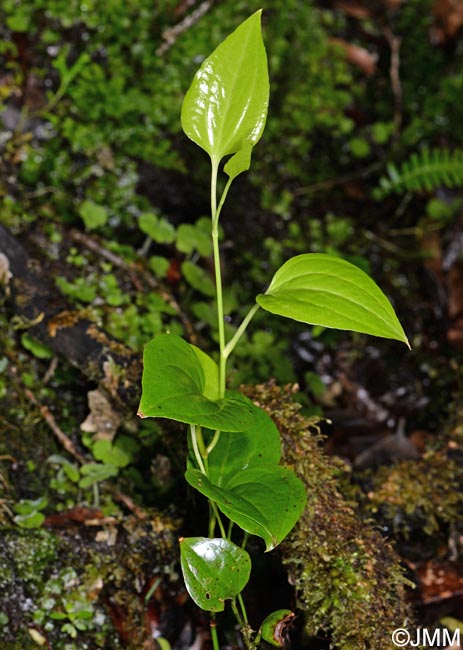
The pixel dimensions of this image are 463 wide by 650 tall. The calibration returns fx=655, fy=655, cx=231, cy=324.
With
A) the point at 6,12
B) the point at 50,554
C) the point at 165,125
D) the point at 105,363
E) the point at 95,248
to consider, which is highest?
the point at 6,12

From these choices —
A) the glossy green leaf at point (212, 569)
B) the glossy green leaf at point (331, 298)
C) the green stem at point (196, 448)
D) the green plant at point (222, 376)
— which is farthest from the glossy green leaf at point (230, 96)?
the glossy green leaf at point (212, 569)

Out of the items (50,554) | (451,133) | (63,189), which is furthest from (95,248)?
(451,133)

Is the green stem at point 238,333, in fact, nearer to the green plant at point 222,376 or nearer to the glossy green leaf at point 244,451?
the green plant at point 222,376

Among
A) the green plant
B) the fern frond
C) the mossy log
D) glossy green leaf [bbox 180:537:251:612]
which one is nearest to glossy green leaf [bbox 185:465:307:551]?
the green plant

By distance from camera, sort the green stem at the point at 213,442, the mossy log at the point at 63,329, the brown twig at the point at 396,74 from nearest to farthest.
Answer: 1. the green stem at the point at 213,442
2. the mossy log at the point at 63,329
3. the brown twig at the point at 396,74

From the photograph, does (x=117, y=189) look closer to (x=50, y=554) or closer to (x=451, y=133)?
(x=50, y=554)

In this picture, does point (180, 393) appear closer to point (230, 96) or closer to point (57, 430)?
point (230, 96)

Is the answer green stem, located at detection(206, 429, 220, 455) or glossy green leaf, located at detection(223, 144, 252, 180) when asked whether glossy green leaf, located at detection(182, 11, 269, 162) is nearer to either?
glossy green leaf, located at detection(223, 144, 252, 180)

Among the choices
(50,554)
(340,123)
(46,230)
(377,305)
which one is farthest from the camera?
(340,123)
